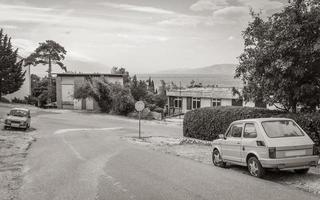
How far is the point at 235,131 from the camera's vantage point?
1357 centimetres

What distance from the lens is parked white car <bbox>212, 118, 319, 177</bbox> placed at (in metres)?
11.3

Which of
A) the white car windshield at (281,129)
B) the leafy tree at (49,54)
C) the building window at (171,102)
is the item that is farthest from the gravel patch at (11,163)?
the leafy tree at (49,54)

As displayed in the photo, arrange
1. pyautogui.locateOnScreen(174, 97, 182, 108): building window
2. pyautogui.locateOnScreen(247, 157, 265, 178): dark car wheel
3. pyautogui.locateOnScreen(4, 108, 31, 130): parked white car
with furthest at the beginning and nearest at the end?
1. pyautogui.locateOnScreen(174, 97, 182, 108): building window
2. pyautogui.locateOnScreen(4, 108, 31, 130): parked white car
3. pyautogui.locateOnScreen(247, 157, 265, 178): dark car wheel

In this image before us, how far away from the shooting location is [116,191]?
10250 mm

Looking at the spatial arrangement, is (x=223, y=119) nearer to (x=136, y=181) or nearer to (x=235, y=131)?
(x=235, y=131)

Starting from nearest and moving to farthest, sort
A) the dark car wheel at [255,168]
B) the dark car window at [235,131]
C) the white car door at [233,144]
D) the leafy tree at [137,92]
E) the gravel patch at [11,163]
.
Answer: the gravel patch at [11,163]
the dark car wheel at [255,168]
the white car door at [233,144]
the dark car window at [235,131]
the leafy tree at [137,92]

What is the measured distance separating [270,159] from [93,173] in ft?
18.3

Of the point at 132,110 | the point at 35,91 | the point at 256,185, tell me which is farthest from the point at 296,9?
the point at 35,91

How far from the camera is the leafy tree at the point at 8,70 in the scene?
60.9 meters

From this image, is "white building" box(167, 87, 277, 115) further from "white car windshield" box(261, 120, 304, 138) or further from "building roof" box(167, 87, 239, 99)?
"white car windshield" box(261, 120, 304, 138)

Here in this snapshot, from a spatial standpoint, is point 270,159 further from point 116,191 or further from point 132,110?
point 132,110

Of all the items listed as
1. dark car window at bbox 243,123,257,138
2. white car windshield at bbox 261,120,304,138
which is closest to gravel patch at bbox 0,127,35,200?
dark car window at bbox 243,123,257,138

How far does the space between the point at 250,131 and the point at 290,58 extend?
6.86m

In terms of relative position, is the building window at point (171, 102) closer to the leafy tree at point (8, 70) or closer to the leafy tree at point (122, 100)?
the leafy tree at point (122, 100)
